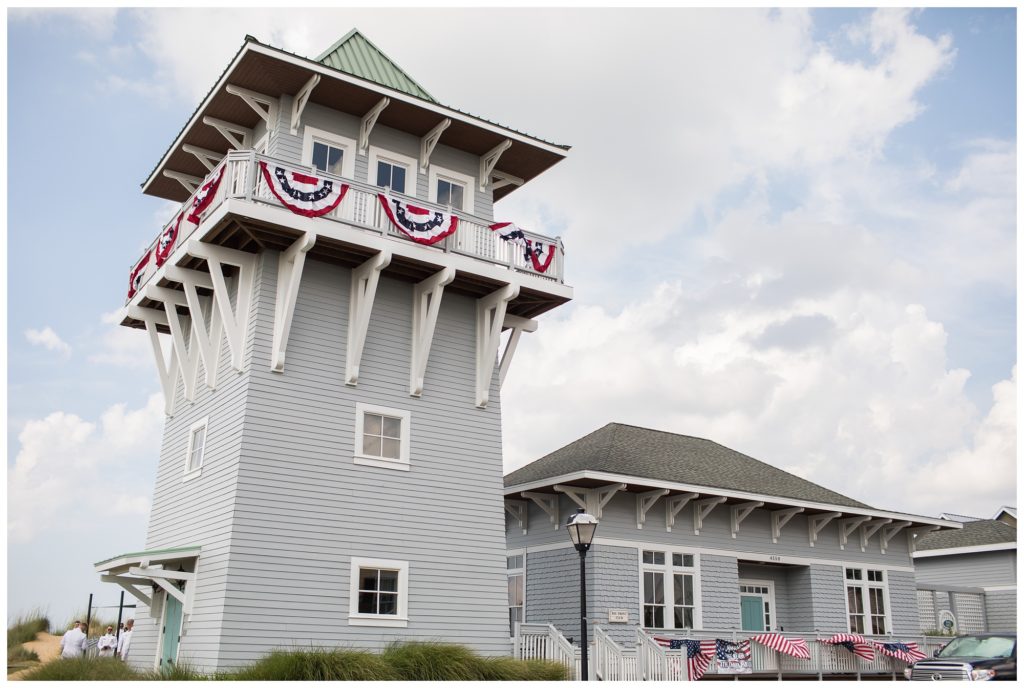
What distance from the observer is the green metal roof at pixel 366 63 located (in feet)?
65.3

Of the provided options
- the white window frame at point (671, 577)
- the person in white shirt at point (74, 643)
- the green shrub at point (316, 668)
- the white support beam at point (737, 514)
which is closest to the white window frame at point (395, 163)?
the green shrub at point (316, 668)

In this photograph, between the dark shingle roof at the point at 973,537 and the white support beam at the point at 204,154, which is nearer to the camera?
the white support beam at the point at 204,154

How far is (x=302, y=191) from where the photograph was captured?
17.0 m

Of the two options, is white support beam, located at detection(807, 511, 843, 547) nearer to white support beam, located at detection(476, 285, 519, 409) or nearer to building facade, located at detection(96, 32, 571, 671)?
building facade, located at detection(96, 32, 571, 671)

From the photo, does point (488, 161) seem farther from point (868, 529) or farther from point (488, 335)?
point (868, 529)

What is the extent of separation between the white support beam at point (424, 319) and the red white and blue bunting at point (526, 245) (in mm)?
1663

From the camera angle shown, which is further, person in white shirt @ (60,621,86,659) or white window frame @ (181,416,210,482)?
person in white shirt @ (60,621,86,659)

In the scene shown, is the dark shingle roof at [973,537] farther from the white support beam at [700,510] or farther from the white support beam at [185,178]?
the white support beam at [185,178]

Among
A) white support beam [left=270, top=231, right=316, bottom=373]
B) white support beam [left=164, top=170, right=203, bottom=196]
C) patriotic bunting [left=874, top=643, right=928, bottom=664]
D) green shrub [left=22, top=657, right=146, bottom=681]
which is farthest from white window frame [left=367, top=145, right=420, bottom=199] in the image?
patriotic bunting [left=874, top=643, right=928, bottom=664]

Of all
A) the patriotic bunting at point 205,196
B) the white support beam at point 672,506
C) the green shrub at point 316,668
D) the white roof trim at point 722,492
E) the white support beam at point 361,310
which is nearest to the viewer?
the green shrub at point 316,668

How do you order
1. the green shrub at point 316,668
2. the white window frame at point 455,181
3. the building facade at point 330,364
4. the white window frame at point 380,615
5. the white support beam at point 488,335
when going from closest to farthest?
the green shrub at point 316,668
the building facade at point 330,364
the white window frame at point 380,615
the white support beam at point 488,335
the white window frame at point 455,181

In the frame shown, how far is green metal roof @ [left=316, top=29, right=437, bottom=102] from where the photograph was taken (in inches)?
783

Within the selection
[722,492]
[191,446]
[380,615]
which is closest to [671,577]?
[722,492]

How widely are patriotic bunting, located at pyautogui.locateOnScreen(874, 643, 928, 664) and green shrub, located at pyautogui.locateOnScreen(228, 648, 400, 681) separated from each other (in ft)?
48.6
